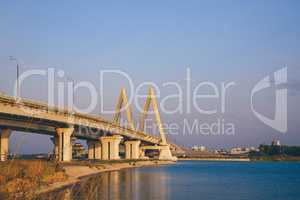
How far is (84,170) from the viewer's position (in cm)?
6725

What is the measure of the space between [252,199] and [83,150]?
396 ft

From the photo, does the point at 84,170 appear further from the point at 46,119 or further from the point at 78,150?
the point at 78,150

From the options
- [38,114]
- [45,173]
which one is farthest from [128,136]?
[45,173]

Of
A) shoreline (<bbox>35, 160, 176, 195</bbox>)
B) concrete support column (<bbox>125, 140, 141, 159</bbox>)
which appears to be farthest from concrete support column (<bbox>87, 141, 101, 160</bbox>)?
concrete support column (<bbox>125, 140, 141, 159</bbox>)

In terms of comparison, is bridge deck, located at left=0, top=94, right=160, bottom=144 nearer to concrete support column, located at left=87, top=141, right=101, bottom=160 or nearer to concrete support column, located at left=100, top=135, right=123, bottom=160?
concrete support column, located at left=100, top=135, right=123, bottom=160

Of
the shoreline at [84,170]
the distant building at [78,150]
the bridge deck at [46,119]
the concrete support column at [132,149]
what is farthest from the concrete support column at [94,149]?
the distant building at [78,150]

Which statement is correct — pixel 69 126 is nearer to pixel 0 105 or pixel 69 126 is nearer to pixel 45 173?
pixel 0 105

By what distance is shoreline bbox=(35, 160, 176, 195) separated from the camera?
39.0 meters

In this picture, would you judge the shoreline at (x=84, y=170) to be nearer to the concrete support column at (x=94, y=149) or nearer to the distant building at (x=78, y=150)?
the concrete support column at (x=94, y=149)

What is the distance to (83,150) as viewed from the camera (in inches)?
6112

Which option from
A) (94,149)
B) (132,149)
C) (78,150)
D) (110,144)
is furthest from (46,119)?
(78,150)

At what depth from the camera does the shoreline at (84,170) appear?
39.0 metres

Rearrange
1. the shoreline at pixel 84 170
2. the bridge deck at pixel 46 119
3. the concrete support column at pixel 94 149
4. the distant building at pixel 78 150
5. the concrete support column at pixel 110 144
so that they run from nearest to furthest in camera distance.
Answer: the shoreline at pixel 84 170 → the bridge deck at pixel 46 119 → the concrete support column at pixel 110 144 → the concrete support column at pixel 94 149 → the distant building at pixel 78 150

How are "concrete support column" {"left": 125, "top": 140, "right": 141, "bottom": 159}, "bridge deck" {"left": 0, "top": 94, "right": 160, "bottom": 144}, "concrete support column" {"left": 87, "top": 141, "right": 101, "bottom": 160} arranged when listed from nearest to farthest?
"bridge deck" {"left": 0, "top": 94, "right": 160, "bottom": 144}
"concrete support column" {"left": 87, "top": 141, "right": 101, "bottom": 160}
"concrete support column" {"left": 125, "top": 140, "right": 141, "bottom": 159}
